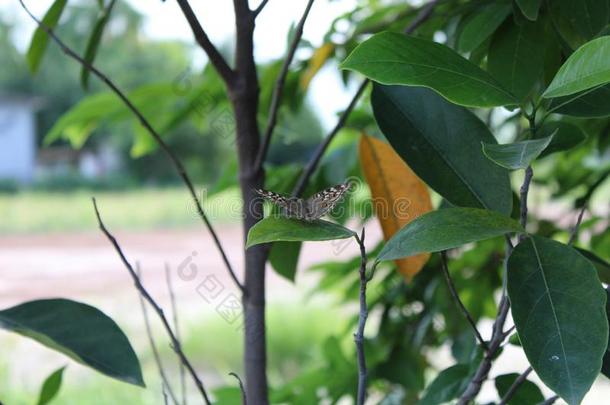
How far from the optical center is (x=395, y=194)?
45 centimetres

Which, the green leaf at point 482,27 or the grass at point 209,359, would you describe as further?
the grass at point 209,359

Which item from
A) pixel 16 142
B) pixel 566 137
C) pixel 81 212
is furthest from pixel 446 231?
pixel 16 142

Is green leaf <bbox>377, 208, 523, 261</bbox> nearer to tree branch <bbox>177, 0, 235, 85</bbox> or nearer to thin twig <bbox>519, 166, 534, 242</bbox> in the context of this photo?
thin twig <bbox>519, 166, 534, 242</bbox>

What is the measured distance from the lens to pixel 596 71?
0.26 meters

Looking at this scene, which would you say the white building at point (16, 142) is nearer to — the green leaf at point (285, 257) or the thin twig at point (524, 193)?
the green leaf at point (285, 257)

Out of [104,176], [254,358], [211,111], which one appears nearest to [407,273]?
[254,358]

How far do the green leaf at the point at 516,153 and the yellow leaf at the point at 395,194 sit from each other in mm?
157

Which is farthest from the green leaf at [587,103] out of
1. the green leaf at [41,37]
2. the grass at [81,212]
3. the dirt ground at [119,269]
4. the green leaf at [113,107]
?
the grass at [81,212]

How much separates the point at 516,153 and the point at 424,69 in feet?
0.17

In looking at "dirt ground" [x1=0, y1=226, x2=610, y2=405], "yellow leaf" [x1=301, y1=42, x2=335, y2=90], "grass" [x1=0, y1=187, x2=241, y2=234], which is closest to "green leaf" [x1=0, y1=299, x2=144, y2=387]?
"yellow leaf" [x1=301, y1=42, x2=335, y2=90]

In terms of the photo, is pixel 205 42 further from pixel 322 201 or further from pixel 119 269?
pixel 119 269

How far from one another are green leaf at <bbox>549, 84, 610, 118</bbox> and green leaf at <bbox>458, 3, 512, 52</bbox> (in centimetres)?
10

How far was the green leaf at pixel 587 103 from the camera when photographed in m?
0.31

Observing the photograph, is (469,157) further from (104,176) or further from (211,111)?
(104,176)
